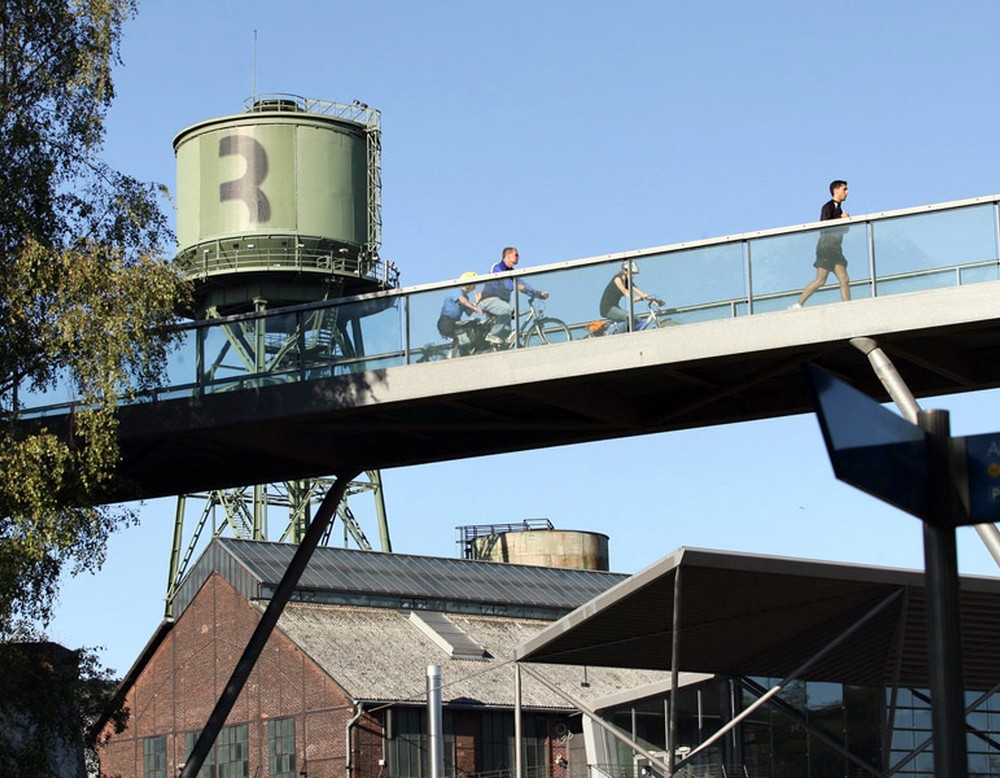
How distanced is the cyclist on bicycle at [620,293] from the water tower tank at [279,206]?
2808 centimetres

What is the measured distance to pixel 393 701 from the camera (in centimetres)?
5222

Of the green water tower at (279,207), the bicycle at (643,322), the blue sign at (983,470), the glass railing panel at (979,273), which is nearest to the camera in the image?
the blue sign at (983,470)

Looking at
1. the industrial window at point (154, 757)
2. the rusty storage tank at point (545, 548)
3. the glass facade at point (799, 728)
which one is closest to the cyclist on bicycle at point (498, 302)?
the glass facade at point (799, 728)

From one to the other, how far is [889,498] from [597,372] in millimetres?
16948

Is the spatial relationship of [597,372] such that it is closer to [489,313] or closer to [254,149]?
[489,313]

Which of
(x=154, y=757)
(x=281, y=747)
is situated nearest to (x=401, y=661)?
(x=281, y=747)

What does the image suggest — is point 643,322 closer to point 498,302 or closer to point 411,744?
point 498,302

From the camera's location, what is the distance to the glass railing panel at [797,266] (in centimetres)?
2255

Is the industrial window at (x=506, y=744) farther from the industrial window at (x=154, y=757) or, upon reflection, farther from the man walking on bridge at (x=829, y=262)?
the man walking on bridge at (x=829, y=262)

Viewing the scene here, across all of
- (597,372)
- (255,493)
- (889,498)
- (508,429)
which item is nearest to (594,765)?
(255,493)

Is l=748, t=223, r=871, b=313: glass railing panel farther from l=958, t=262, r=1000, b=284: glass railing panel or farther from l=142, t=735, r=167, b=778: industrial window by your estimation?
l=142, t=735, r=167, b=778: industrial window

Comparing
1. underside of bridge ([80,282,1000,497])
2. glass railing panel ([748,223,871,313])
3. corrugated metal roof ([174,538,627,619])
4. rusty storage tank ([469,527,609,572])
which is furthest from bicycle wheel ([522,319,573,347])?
rusty storage tank ([469,527,609,572])

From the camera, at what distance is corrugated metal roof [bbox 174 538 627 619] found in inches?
2223

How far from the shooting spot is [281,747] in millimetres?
53562
